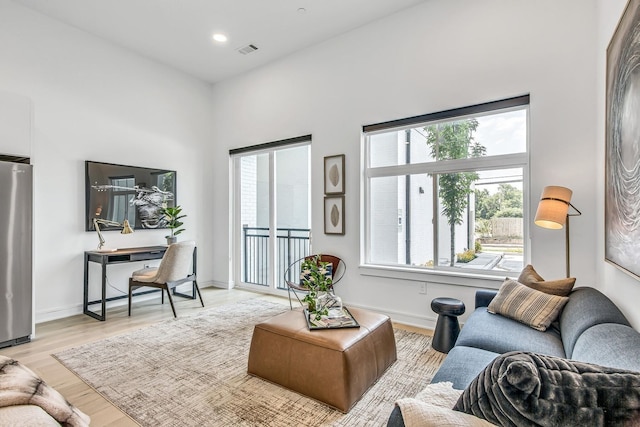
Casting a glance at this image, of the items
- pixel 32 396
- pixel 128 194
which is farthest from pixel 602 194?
pixel 128 194

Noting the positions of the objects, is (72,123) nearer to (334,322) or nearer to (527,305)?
(334,322)

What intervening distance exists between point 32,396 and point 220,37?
13.9 feet

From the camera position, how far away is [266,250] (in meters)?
5.11

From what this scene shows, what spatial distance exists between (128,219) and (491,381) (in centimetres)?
469

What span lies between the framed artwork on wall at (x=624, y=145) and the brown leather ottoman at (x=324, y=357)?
1486 mm

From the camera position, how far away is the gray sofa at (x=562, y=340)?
4.19 ft

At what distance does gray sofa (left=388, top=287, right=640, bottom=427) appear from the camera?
4.19 feet

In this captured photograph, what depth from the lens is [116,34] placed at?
4098 mm

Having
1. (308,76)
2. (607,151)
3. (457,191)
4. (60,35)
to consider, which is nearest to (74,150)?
(60,35)

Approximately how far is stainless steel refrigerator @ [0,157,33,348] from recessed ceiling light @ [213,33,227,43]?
2.55 m

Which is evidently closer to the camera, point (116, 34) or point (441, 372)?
point (441, 372)

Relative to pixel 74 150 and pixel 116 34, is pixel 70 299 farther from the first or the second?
pixel 116 34

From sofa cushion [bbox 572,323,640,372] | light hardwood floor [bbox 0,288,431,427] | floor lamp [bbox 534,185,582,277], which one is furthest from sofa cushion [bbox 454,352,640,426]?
light hardwood floor [bbox 0,288,431,427]

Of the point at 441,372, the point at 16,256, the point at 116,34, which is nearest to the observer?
the point at 441,372
